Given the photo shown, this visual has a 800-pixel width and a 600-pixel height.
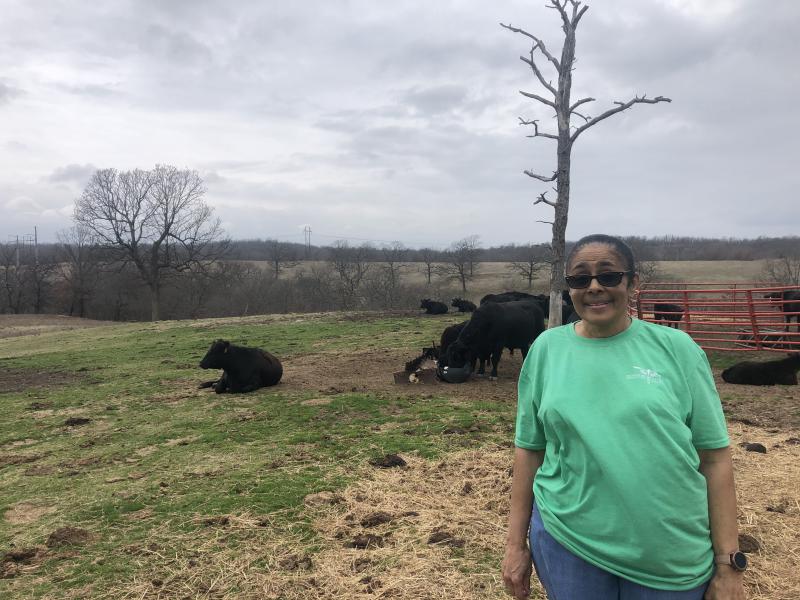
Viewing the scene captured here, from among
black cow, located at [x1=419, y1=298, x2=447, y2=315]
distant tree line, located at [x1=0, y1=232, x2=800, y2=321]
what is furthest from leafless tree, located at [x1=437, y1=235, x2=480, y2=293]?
black cow, located at [x1=419, y1=298, x2=447, y2=315]

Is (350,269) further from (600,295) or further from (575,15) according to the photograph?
(600,295)

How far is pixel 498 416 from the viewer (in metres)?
8.45

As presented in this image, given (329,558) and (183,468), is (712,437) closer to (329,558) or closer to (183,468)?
(329,558)

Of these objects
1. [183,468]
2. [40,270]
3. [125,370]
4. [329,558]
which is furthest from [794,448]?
[40,270]

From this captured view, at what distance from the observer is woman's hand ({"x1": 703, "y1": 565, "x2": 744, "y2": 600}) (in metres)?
1.95

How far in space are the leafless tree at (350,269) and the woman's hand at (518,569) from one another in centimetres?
4320

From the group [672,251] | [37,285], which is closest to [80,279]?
[37,285]

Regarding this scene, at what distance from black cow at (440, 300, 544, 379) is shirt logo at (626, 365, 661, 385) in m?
9.84

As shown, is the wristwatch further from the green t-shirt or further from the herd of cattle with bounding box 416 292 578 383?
the herd of cattle with bounding box 416 292 578 383

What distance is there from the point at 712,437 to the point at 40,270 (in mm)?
71624

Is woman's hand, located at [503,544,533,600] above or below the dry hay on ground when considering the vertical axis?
above

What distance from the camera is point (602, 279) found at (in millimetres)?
2252

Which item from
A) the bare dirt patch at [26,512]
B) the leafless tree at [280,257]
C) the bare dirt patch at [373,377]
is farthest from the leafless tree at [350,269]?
the bare dirt patch at [26,512]

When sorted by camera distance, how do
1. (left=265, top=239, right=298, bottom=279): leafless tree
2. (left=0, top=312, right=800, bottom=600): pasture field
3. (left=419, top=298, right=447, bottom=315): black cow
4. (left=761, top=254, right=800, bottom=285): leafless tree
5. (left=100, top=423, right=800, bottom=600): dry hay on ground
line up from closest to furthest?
(left=100, top=423, right=800, bottom=600): dry hay on ground, (left=0, top=312, right=800, bottom=600): pasture field, (left=419, top=298, right=447, bottom=315): black cow, (left=761, top=254, right=800, bottom=285): leafless tree, (left=265, top=239, right=298, bottom=279): leafless tree
